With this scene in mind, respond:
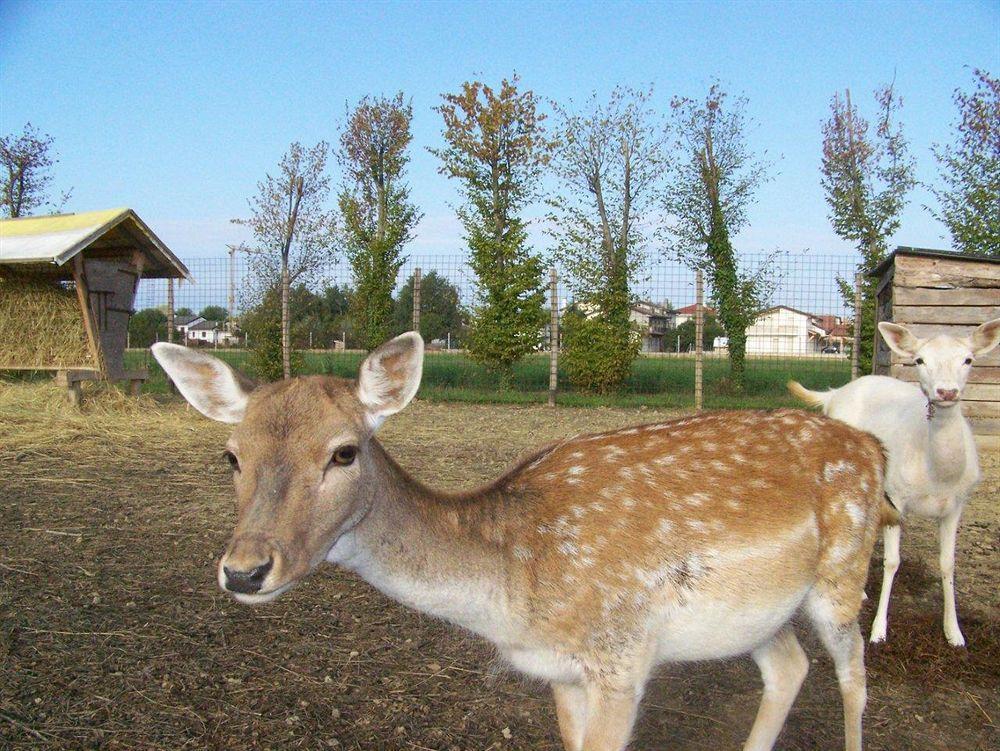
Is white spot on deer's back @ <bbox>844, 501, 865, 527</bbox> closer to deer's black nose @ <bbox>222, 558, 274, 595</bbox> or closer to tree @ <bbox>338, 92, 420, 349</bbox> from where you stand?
deer's black nose @ <bbox>222, 558, 274, 595</bbox>

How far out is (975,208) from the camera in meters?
16.0

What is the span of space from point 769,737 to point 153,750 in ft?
8.41

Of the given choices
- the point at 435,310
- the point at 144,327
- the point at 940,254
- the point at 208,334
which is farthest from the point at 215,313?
the point at 940,254

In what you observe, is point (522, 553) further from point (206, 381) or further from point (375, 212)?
point (375, 212)

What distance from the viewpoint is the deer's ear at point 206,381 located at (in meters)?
2.92

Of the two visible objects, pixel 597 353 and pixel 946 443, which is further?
pixel 597 353

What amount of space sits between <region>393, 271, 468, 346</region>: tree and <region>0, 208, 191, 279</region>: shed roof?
17.6ft

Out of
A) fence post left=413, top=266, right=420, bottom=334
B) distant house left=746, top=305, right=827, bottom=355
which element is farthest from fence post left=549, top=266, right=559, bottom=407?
distant house left=746, top=305, right=827, bottom=355

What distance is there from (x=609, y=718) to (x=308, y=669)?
184 centimetres

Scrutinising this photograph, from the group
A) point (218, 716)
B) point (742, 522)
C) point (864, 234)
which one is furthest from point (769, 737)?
point (864, 234)

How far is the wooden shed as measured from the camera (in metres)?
9.97

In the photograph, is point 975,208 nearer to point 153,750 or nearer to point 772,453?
point 772,453

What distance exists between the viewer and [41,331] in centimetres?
1182

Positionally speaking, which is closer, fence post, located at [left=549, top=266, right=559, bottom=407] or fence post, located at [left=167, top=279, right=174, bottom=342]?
fence post, located at [left=549, top=266, right=559, bottom=407]
